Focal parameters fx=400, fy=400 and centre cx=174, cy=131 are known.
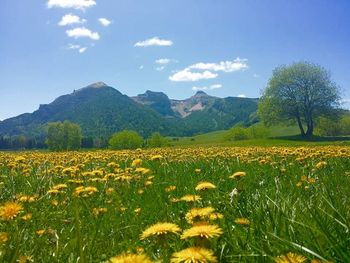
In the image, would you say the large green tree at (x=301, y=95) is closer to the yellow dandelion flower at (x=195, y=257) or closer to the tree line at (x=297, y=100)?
the tree line at (x=297, y=100)

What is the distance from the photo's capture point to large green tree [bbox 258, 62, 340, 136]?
70875 mm

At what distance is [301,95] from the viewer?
234 feet

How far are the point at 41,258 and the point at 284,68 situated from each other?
77.3 meters

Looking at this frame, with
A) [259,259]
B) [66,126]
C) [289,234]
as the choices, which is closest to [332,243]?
[259,259]

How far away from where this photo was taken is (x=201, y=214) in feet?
6.84

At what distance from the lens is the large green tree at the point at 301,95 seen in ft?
233

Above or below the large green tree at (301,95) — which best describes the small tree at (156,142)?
below

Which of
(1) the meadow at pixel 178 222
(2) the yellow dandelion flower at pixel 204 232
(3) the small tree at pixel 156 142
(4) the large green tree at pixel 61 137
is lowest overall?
(3) the small tree at pixel 156 142

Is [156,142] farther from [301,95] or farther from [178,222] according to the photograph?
[178,222]

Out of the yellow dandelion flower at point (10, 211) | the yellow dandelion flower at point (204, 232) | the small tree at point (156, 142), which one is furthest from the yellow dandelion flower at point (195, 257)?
the small tree at point (156, 142)

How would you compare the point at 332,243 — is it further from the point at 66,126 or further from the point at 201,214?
the point at 66,126

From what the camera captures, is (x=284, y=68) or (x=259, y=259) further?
(x=284, y=68)

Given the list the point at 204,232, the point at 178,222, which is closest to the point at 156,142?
the point at 178,222

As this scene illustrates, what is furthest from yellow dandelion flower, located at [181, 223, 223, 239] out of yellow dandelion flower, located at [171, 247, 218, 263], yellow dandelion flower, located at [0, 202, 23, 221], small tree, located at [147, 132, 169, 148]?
small tree, located at [147, 132, 169, 148]
